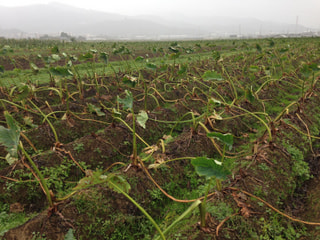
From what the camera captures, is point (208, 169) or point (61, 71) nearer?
point (208, 169)

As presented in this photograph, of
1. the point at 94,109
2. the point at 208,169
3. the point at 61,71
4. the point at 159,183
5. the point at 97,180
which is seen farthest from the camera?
the point at 61,71

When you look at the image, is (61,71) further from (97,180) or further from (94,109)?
(97,180)

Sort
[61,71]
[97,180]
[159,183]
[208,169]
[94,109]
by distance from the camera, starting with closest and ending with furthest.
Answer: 1. [208,169]
2. [97,180]
3. [159,183]
4. [94,109]
5. [61,71]

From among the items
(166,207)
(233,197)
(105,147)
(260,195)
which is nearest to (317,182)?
(260,195)

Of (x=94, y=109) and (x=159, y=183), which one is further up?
(x=94, y=109)

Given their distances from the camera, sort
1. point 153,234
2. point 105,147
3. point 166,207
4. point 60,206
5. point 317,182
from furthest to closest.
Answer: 1. point 105,147
2. point 317,182
3. point 166,207
4. point 153,234
5. point 60,206

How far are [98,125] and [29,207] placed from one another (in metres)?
2.25


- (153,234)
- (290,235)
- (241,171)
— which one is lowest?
(153,234)

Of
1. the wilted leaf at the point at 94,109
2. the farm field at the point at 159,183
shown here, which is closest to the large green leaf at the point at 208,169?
the farm field at the point at 159,183

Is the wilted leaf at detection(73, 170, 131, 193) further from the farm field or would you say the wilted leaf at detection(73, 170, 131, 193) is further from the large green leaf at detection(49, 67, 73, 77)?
the large green leaf at detection(49, 67, 73, 77)

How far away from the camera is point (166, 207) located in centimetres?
294

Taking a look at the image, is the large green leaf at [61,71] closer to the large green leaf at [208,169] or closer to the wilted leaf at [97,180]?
the wilted leaf at [97,180]

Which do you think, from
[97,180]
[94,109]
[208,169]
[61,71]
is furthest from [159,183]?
[61,71]

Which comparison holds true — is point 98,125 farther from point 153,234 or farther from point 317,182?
point 317,182
